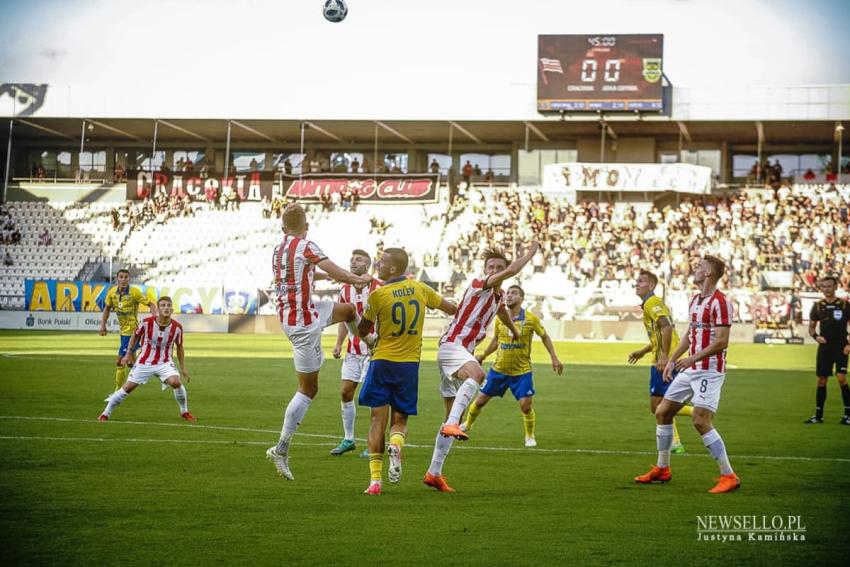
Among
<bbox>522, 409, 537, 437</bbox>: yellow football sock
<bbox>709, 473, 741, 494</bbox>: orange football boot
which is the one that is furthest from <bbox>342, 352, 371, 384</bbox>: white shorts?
<bbox>709, 473, 741, 494</bbox>: orange football boot

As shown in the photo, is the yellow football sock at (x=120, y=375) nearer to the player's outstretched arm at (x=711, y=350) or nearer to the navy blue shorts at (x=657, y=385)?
the navy blue shorts at (x=657, y=385)

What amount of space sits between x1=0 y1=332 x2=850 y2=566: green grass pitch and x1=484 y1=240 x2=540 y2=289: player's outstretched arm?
6.43 feet

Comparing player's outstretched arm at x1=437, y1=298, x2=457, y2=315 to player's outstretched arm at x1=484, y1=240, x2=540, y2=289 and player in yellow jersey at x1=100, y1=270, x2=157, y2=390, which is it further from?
player in yellow jersey at x1=100, y1=270, x2=157, y2=390

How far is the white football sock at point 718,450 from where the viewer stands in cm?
1070

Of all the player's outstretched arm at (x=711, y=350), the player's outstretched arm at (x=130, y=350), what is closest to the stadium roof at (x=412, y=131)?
the player's outstretched arm at (x=130, y=350)

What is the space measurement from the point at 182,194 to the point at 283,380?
3983cm

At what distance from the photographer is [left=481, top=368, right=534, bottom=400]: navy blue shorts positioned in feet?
47.8

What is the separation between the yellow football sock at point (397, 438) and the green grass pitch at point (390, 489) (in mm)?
437

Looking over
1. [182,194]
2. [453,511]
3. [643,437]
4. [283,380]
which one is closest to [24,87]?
[182,194]

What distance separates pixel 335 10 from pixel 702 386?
5.08 metres

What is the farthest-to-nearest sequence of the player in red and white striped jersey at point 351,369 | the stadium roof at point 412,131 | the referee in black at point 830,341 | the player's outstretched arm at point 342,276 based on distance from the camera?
1. the stadium roof at point 412,131
2. the referee in black at point 830,341
3. the player in red and white striped jersey at point 351,369
4. the player's outstretched arm at point 342,276

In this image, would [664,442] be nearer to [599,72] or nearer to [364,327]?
[364,327]

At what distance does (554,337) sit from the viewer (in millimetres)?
46812

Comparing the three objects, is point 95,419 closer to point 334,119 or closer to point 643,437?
point 643,437
